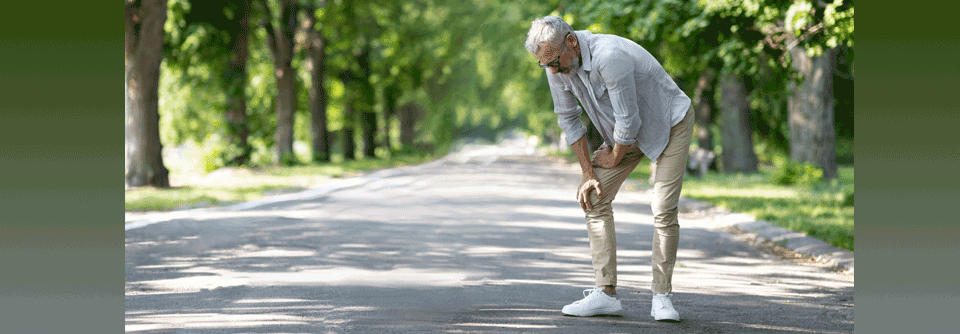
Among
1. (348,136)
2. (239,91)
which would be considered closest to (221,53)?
(239,91)

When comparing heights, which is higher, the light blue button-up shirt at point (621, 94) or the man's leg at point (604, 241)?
the light blue button-up shirt at point (621, 94)

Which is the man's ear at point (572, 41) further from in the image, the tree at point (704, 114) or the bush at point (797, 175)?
the tree at point (704, 114)

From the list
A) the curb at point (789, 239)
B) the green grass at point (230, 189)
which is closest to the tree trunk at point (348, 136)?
the green grass at point (230, 189)

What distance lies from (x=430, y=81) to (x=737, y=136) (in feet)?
47.5

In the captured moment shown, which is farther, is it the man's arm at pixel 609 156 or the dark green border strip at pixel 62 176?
the man's arm at pixel 609 156

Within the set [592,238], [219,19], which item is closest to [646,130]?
[592,238]

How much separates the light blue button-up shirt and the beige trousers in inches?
3.2

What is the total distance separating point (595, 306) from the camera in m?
5.14

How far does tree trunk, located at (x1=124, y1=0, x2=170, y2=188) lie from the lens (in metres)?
16.4

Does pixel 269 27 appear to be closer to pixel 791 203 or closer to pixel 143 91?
pixel 143 91

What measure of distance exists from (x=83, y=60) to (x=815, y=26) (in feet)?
27.3

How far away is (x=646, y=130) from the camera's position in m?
5.02

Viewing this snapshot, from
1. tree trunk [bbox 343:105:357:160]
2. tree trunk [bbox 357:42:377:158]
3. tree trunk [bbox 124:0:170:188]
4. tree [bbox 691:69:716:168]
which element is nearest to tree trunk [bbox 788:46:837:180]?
tree [bbox 691:69:716:168]

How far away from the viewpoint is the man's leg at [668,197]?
499 cm
